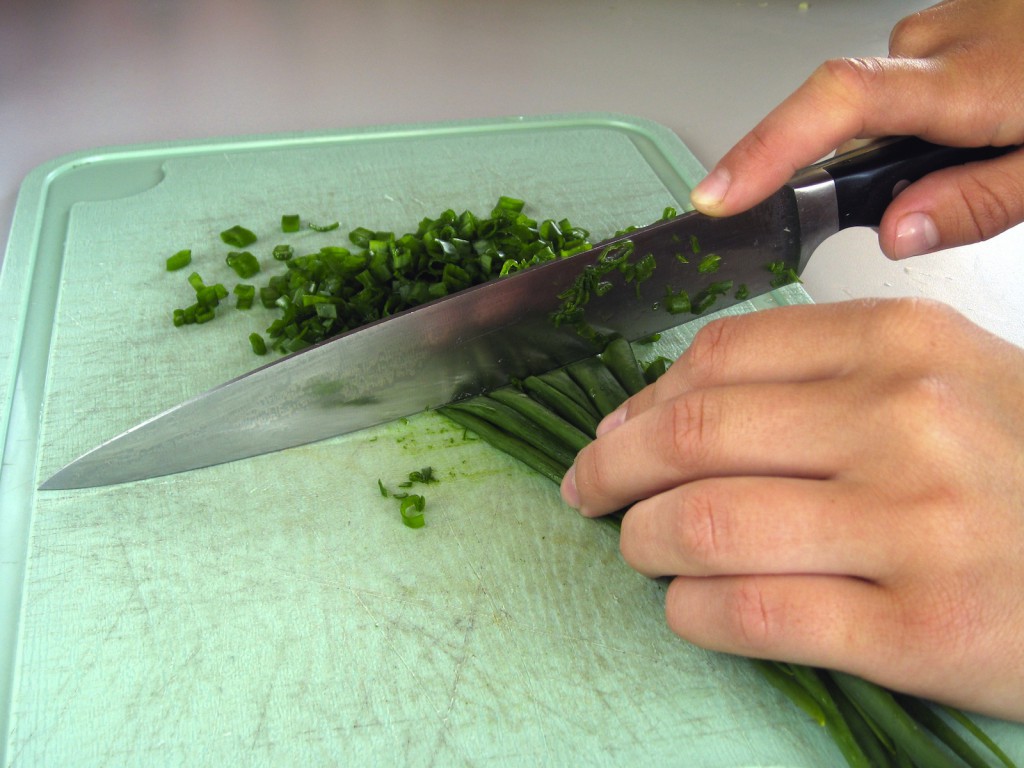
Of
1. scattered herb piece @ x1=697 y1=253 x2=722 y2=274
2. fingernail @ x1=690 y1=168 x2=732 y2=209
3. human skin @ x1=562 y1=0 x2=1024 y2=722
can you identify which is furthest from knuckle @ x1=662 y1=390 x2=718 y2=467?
scattered herb piece @ x1=697 y1=253 x2=722 y2=274

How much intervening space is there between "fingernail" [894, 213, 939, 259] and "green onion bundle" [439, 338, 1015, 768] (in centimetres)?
66

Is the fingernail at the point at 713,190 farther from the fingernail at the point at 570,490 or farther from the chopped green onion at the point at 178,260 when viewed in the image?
the chopped green onion at the point at 178,260

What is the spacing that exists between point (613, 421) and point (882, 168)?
85 cm

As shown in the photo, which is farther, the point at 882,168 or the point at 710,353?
the point at 882,168

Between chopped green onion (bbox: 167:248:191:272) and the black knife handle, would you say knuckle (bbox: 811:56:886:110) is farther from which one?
chopped green onion (bbox: 167:248:191:272)

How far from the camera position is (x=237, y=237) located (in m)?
2.54

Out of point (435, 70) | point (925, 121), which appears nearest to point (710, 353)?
point (925, 121)

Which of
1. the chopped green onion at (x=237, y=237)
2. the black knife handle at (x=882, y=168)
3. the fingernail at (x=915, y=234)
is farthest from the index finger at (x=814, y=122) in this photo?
the chopped green onion at (x=237, y=237)

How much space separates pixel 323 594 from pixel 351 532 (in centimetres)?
15

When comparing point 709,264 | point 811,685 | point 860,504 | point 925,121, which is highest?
point 925,121

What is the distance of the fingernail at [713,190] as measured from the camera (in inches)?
70.6

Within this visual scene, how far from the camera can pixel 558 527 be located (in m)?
1.89

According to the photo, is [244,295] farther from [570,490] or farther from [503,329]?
[570,490]

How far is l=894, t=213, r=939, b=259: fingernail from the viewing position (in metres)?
2.05
